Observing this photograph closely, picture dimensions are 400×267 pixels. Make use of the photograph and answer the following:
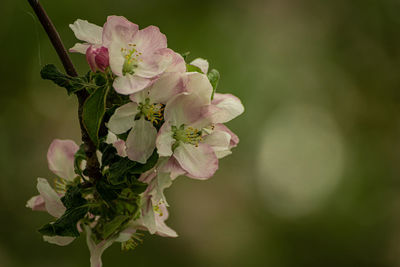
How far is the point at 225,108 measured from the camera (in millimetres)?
562

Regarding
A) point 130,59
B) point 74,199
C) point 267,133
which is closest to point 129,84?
point 130,59

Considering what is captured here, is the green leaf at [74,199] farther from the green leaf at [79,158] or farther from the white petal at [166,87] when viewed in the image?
the white petal at [166,87]

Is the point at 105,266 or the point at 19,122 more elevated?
the point at 19,122

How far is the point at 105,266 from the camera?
8.40ft

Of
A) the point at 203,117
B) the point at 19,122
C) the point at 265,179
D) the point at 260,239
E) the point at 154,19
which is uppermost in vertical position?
the point at 203,117

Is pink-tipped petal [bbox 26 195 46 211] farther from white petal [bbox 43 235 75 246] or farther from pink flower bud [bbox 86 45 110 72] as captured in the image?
pink flower bud [bbox 86 45 110 72]

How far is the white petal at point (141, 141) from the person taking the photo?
0.49 metres

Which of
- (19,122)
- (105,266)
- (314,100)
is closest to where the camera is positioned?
(105,266)

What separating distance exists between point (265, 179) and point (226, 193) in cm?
28

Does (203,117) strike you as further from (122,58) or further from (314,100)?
(314,100)

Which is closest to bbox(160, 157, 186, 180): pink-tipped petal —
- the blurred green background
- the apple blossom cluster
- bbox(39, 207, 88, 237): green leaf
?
the apple blossom cluster

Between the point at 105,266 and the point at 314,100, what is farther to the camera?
the point at 314,100

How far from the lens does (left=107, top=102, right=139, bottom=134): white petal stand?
0.50m

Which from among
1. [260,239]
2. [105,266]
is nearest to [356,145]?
[260,239]
